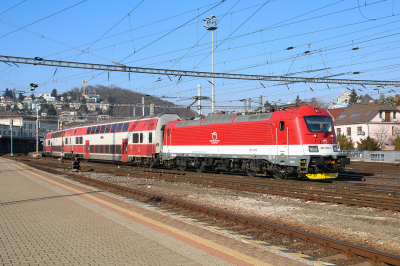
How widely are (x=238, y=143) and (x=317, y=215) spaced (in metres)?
10.3

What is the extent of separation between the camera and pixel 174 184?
59.7ft

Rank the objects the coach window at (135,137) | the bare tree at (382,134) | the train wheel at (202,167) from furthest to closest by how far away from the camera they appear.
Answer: the bare tree at (382,134)
the coach window at (135,137)
the train wheel at (202,167)

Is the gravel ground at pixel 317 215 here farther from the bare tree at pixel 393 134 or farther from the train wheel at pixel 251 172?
the bare tree at pixel 393 134

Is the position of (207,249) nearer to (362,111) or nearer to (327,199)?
(327,199)

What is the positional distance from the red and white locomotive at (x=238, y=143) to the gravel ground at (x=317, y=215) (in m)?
4.32

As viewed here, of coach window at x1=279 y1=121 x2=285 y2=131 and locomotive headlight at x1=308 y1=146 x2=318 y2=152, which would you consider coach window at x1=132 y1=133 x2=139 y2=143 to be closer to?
coach window at x1=279 y1=121 x2=285 y2=131

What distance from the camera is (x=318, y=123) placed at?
1725cm

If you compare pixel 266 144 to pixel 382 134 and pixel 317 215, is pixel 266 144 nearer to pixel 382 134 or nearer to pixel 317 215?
pixel 317 215

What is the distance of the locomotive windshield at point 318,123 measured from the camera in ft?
55.9

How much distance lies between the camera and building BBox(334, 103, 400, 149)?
5247cm

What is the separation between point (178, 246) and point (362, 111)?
188 ft

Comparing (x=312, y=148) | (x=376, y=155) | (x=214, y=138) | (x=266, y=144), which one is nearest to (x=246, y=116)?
(x=266, y=144)

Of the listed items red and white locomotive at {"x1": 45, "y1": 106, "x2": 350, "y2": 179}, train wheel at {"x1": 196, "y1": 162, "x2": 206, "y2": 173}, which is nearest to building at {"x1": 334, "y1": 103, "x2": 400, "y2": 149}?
train wheel at {"x1": 196, "y1": 162, "x2": 206, "y2": 173}

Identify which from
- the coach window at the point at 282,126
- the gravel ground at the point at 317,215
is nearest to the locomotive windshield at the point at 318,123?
the coach window at the point at 282,126
